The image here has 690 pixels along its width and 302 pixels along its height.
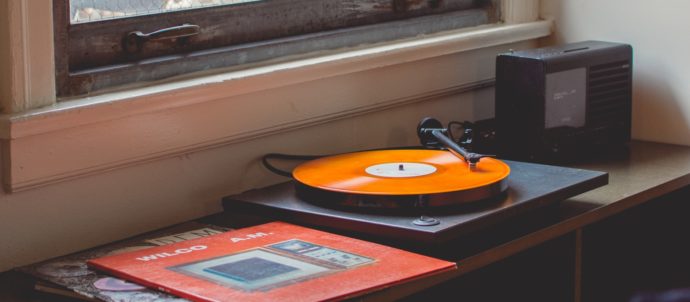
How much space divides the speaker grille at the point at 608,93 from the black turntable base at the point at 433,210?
1.06 feet

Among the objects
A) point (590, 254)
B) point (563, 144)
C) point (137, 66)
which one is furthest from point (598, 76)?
point (137, 66)

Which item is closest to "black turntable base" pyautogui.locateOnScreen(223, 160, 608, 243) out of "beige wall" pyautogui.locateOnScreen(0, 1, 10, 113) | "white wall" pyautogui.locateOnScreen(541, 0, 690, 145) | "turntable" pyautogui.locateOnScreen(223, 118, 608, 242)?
"turntable" pyautogui.locateOnScreen(223, 118, 608, 242)

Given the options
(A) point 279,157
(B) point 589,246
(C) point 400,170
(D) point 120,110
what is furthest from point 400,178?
(B) point 589,246

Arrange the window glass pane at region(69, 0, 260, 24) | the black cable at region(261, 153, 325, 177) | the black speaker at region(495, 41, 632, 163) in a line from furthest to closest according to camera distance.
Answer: the black speaker at region(495, 41, 632, 163), the black cable at region(261, 153, 325, 177), the window glass pane at region(69, 0, 260, 24)

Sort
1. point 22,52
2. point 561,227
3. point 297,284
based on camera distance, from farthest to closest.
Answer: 1. point 561,227
2. point 22,52
3. point 297,284

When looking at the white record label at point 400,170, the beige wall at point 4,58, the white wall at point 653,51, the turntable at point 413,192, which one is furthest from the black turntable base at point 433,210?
the white wall at point 653,51

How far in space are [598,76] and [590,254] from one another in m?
0.32

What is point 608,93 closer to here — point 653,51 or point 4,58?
point 653,51

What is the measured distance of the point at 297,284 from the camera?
1295mm

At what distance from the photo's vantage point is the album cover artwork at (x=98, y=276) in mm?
1309

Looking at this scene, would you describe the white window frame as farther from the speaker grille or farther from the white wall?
the white wall

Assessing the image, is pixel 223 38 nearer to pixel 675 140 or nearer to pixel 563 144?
pixel 563 144

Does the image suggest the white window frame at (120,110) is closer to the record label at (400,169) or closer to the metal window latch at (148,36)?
the metal window latch at (148,36)

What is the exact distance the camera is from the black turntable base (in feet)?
4.74
